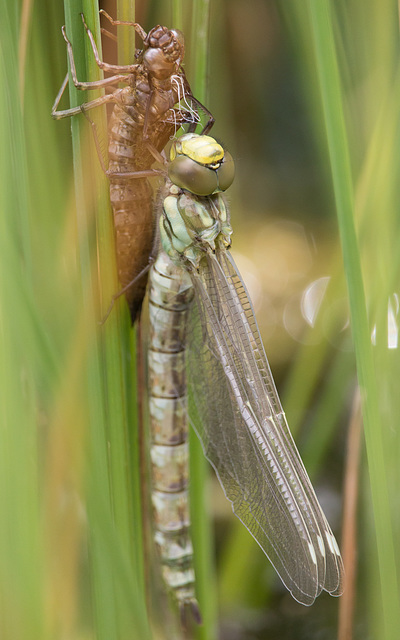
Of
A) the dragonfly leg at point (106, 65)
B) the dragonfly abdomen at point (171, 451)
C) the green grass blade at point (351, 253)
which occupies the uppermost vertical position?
the dragonfly leg at point (106, 65)

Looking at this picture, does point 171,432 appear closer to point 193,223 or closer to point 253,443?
point 253,443

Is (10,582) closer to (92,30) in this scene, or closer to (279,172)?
(92,30)

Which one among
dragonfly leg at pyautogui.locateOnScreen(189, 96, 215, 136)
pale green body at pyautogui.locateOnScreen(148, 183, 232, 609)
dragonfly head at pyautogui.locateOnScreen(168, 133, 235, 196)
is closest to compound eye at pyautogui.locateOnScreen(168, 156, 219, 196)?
dragonfly head at pyautogui.locateOnScreen(168, 133, 235, 196)

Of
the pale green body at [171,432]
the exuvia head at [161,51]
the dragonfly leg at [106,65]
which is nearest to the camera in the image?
the dragonfly leg at [106,65]

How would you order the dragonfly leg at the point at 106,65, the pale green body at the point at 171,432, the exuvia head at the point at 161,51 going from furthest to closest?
the pale green body at the point at 171,432, the exuvia head at the point at 161,51, the dragonfly leg at the point at 106,65

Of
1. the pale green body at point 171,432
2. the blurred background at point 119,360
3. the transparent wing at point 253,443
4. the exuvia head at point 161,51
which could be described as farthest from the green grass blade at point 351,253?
the pale green body at point 171,432

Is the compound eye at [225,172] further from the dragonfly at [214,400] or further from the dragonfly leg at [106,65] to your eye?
the dragonfly leg at [106,65]

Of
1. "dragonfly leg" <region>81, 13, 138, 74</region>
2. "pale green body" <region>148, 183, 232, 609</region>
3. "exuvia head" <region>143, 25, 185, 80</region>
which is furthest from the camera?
"pale green body" <region>148, 183, 232, 609</region>

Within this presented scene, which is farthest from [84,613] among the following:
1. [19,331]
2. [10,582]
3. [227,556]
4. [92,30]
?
[92,30]

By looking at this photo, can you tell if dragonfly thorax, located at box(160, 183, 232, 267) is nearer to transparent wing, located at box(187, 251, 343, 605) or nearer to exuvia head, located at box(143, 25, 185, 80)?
transparent wing, located at box(187, 251, 343, 605)
